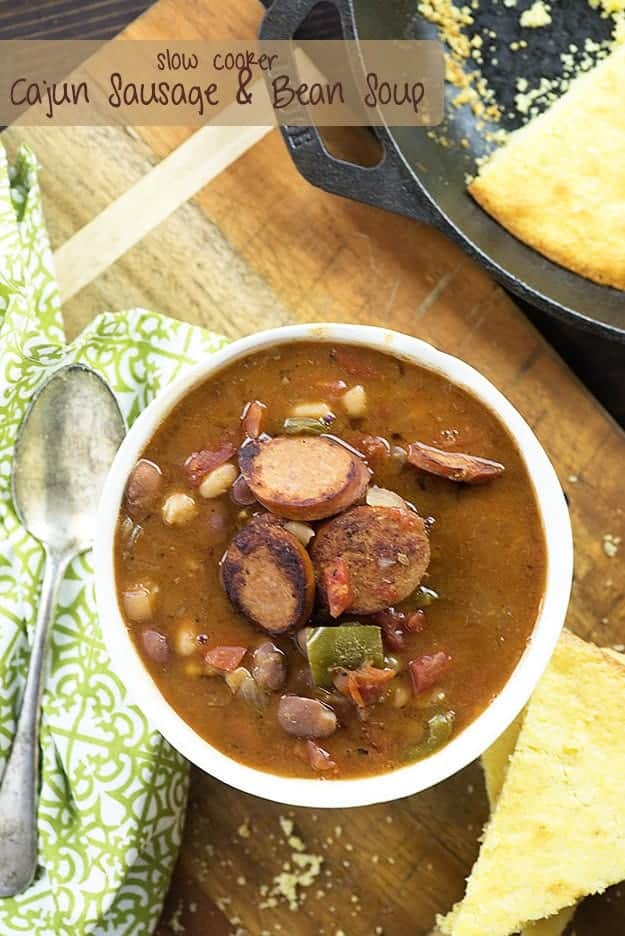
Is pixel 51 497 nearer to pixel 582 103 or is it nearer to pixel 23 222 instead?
pixel 23 222

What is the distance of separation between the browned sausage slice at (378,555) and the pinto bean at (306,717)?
21 centimetres

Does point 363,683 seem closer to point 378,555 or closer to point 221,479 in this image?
point 378,555

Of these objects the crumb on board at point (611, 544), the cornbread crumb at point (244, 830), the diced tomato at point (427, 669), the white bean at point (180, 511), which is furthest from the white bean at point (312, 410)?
the cornbread crumb at point (244, 830)

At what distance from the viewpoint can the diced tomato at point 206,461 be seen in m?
2.40

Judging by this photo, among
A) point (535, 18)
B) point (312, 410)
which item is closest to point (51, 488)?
point (312, 410)

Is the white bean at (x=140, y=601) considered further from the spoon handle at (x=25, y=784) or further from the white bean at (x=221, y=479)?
the spoon handle at (x=25, y=784)

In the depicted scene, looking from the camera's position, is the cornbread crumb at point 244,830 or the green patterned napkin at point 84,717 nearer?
the green patterned napkin at point 84,717

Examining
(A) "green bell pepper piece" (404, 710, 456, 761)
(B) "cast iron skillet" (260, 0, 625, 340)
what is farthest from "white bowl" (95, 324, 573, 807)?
(B) "cast iron skillet" (260, 0, 625, 340)

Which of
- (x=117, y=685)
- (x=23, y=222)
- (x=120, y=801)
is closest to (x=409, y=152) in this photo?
(x=23, y=222)

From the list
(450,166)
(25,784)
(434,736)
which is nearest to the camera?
(434,736)

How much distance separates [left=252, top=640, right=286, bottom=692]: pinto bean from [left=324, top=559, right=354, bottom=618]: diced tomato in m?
0.15

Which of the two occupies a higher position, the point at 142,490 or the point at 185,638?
the point at 142,490

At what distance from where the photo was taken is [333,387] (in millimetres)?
2436

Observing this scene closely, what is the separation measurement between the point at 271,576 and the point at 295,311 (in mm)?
1109
